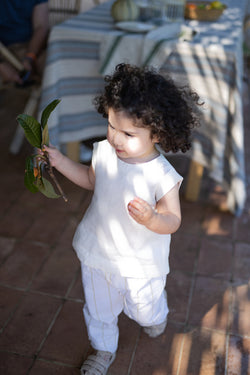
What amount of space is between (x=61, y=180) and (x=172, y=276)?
0.99 meters

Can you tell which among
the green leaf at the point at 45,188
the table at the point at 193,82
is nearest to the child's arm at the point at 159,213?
the green leaf at the point at 45,188

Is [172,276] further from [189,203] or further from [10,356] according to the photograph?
[10,356]

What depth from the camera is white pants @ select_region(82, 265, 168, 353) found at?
1.21 metres

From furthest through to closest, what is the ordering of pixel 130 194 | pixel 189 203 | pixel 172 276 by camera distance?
1. pixel 189 203
2. pixel 172 276
3. pixel 130 194

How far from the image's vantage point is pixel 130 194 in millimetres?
1089

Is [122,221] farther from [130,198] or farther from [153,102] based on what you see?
[153,102]

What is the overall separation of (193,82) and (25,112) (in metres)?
1.18

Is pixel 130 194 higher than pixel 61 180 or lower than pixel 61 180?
higher

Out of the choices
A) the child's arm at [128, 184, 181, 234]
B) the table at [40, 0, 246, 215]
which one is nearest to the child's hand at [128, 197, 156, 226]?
the child's arm at [128, 184, 181, 234]

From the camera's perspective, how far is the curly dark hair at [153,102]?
976 millimetres

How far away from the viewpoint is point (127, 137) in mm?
1016

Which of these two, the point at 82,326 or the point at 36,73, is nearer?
the point at 82,326

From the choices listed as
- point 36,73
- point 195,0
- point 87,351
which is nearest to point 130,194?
point 87,351

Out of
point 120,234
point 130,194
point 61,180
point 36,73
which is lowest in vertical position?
point 61,180
